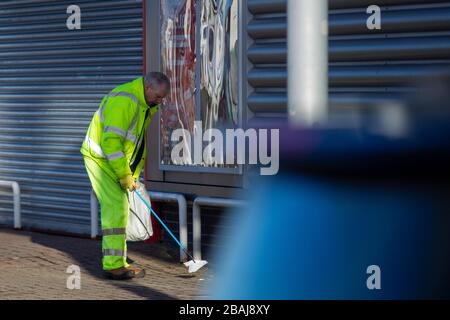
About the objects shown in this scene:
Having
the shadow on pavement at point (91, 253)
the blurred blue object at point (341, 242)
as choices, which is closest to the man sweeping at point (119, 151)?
the shadow on pavement at point (91, 253)

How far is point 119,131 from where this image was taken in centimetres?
866

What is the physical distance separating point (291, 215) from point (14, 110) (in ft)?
33.7

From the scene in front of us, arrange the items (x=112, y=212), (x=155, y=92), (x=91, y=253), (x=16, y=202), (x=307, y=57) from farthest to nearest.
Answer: (x=16, y=202), (x=91, y=253), (x=112, y=212), (x=155, y=92), (x=307, y=57)

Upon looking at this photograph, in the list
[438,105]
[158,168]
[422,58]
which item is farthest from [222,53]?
[438,105]

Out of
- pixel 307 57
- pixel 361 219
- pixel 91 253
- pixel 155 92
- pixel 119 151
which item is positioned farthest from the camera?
pixel 91 253

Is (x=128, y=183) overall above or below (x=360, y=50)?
below

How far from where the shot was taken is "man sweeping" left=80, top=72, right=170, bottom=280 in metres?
8.69

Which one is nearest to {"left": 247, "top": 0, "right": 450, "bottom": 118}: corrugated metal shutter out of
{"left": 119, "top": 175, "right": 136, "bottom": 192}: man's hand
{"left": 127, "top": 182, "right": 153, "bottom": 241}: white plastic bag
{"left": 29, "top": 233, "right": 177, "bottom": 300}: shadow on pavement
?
{"left": 127, "top": 182, "right": 153, "bottom": 241}: white plastic bag

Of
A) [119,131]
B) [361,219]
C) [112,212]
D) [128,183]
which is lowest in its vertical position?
[112,212]

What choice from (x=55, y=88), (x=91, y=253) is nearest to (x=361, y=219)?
(x=91, y=253)

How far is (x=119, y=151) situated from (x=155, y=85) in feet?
2.01

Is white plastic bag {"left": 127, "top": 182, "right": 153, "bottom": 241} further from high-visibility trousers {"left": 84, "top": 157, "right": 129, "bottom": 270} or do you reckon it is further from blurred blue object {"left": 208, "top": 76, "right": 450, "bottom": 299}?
blurred blue object {"left": 208, "top": 76, "right": 450, "bottom": 299}

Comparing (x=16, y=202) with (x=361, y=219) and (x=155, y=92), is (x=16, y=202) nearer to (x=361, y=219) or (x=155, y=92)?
(x=155, y=92)

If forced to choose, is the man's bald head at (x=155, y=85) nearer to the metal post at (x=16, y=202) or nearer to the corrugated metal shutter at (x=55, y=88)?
the corrugated metal shutter at (x=55, y=88)
